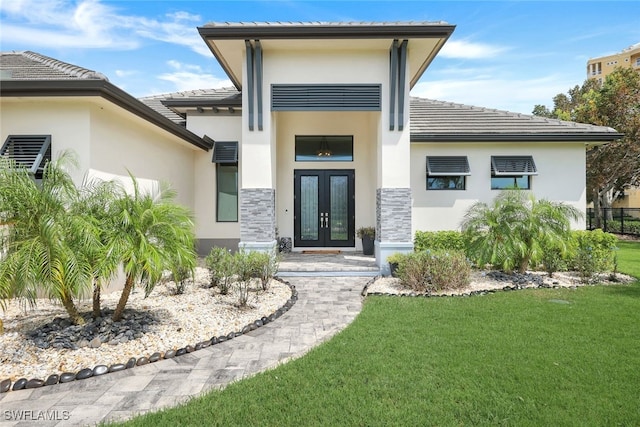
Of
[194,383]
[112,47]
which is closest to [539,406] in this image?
[194,383]

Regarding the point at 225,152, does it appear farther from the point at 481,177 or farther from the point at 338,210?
the point at 481,177

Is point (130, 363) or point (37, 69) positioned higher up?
point (37, 69)

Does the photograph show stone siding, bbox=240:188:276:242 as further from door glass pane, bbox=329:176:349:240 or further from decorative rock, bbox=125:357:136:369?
decorative rock, bbox=125:357:136:369

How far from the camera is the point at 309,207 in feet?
37.8

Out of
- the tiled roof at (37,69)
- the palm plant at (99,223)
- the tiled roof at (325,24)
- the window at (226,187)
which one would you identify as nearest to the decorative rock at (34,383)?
the palm plant at (99,223)

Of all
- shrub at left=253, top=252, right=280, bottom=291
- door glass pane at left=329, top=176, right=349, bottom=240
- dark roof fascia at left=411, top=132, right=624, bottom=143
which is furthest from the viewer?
door glass pane at left=329, top=176, right=349, bottom=240

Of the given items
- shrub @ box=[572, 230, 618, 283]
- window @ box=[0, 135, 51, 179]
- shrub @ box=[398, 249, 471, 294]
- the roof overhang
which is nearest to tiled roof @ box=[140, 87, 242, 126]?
the roof overhang

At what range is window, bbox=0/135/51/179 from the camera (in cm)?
583

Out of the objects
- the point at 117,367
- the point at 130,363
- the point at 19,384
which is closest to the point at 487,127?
the point at 130,363

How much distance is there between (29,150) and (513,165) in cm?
1226

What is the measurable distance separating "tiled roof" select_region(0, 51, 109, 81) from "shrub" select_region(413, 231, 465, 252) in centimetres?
812

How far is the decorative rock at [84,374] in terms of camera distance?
3393 mm

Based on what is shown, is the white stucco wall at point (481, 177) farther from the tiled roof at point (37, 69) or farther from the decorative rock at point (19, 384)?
the decorative rock at point (19, 384)

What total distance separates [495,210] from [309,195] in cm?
595
